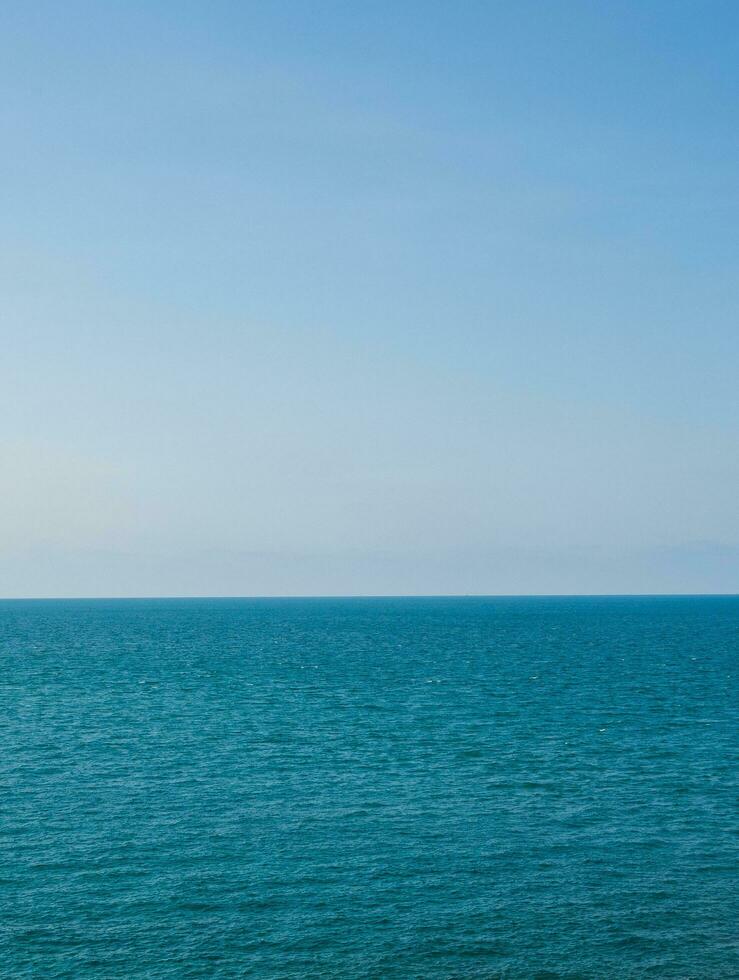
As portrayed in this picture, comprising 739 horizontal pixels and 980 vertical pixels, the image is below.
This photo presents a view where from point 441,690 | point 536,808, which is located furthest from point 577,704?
point 536,808

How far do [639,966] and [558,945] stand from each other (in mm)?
3535

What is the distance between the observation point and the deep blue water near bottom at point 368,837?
38.7 meters

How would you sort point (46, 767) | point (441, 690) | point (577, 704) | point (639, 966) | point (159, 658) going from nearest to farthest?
point (639, 966) → point (46, 767) → point (577, 704) → point (441, 690) → point (159, 658)

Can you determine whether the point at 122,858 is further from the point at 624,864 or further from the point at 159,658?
the point at 159,658

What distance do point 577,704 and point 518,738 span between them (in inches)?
966

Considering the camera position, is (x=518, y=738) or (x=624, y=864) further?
(x=518, y=738)

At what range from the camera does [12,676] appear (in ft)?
432

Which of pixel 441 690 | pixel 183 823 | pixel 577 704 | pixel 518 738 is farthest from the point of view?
pixel 441 690

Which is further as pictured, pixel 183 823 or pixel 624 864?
pixel 183 823

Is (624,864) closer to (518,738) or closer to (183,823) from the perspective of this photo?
(183,823)

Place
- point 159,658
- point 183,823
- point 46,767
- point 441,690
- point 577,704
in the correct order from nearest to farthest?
point 183,823 → point 46,767 → point 577,704 → point 441,690 → point 159,658

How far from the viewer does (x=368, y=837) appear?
53125 mm

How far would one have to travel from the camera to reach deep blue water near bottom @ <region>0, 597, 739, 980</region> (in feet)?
127

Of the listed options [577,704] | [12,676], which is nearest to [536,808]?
[577,704]
